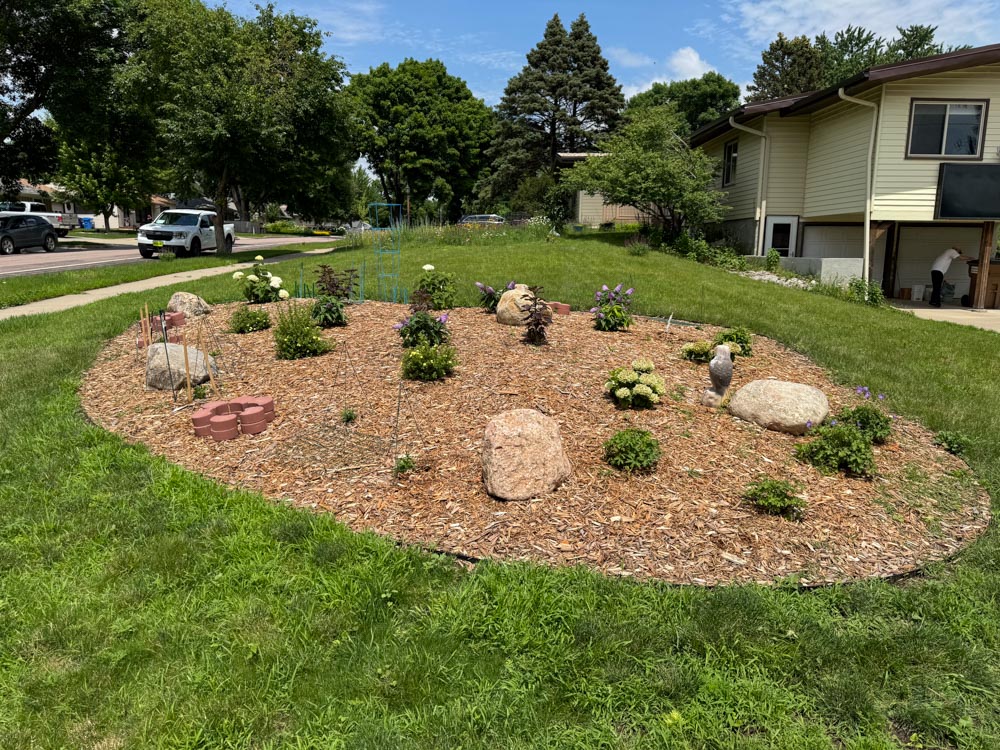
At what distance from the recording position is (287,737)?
2.05 metres

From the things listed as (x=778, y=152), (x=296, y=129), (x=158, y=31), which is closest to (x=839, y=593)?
(x=778, y=152)

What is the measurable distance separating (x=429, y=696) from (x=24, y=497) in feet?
9.62

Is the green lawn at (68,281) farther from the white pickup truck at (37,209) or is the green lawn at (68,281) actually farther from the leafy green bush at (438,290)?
the white pickup truck at (37,209)

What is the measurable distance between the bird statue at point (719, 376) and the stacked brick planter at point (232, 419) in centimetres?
353

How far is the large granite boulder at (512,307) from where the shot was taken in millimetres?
6793

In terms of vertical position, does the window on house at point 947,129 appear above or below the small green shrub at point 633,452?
above

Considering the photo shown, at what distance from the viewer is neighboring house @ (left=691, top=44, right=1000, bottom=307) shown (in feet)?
41.2

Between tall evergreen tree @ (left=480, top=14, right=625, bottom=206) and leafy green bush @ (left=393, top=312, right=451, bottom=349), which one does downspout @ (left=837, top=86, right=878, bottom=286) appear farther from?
tall evergreen tree @ (left=480, top=14, right=625, bottom=206)

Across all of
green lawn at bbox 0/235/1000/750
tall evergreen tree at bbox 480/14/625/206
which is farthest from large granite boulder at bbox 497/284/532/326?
tall evergreen tree at bbox 480/14/625/206

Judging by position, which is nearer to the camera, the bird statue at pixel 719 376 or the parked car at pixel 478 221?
the bird statue at pixel 719 376

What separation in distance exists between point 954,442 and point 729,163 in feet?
51.6

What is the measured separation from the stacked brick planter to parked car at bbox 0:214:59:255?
2398 cm

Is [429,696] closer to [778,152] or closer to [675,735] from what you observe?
[675,735]

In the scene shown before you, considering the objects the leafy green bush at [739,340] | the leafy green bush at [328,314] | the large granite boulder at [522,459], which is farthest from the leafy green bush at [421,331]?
the leafy green bush at [739,340]
